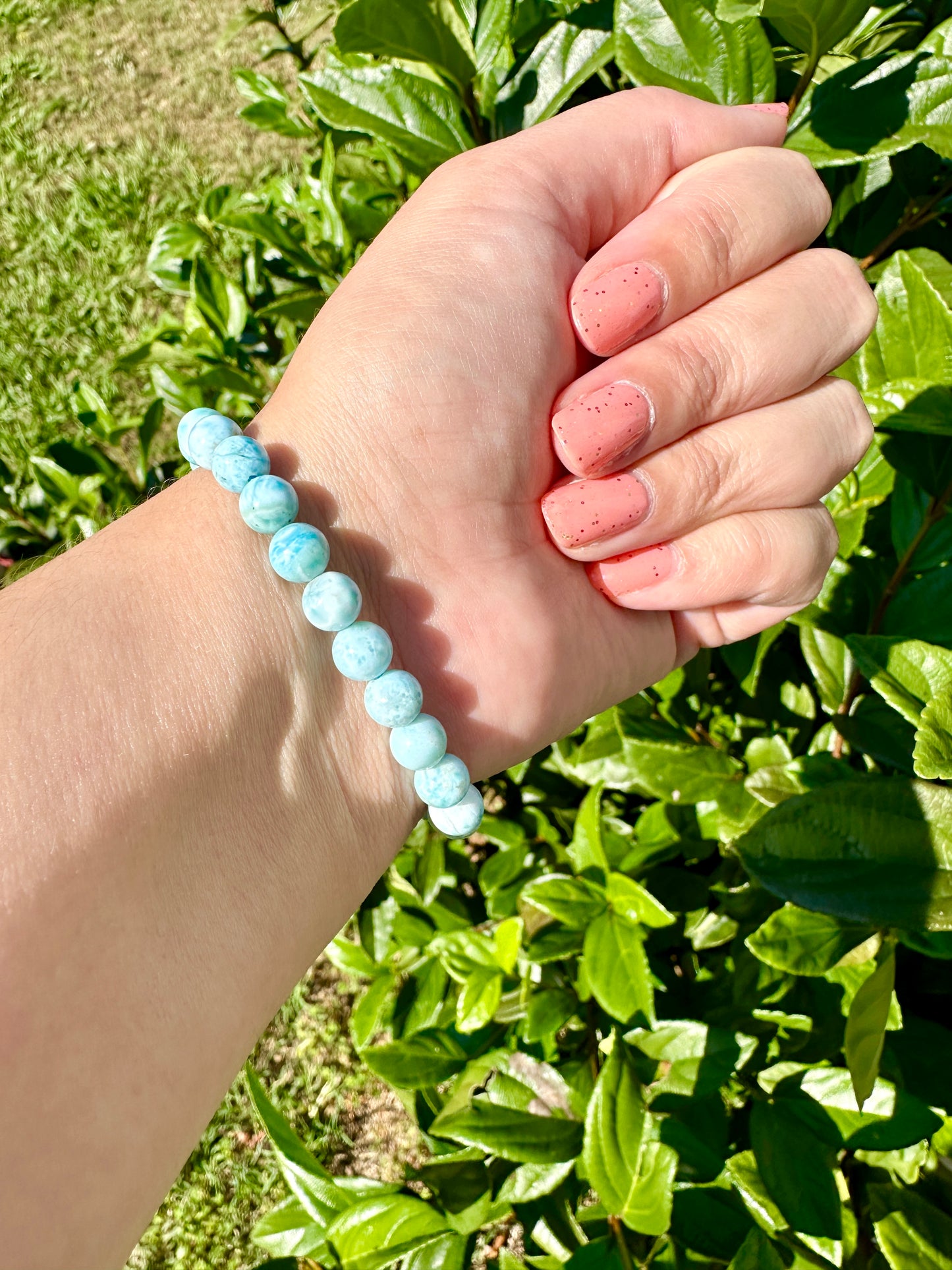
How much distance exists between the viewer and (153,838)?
0.83m

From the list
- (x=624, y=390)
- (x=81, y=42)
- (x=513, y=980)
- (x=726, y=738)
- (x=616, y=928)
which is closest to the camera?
(x=624, y=390)

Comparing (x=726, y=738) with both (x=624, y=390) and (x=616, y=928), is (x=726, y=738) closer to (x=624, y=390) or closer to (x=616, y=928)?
(x=616, y=928)

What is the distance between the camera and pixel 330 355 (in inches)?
42.3

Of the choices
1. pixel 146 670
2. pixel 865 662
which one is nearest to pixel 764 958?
pixel 865 662

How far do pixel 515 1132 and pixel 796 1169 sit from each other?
1.08 ft

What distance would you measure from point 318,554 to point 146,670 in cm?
19

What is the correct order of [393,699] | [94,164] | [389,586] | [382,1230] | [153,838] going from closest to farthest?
[153,838] < [393,699] < [389,586] < [382,1230] < [94,164]

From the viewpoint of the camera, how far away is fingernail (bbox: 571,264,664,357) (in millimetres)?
1066

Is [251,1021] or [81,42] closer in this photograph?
[251,1021]

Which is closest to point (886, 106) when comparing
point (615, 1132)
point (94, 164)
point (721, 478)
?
point (721, 478)

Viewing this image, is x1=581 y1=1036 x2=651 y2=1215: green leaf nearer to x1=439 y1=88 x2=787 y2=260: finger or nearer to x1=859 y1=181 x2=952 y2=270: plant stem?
x1=439 y1=88 x2=787 y2=260: finger

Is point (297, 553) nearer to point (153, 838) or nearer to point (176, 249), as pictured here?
point (153, 838)

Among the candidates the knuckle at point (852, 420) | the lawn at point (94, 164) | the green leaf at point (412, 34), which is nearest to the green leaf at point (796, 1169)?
the knuckle at point (852, 420)

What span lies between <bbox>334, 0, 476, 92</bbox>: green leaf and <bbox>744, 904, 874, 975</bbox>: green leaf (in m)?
1.12
